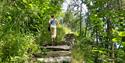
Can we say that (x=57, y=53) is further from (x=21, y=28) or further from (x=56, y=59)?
(x=21, y=28)

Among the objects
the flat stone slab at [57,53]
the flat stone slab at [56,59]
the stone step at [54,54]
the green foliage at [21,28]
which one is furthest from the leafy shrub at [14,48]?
the flat stone slab at [57,53]

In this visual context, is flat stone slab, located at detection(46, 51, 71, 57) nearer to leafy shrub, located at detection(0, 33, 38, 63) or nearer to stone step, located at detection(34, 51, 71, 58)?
stone step, located at detection(34, 51, 71, 58)

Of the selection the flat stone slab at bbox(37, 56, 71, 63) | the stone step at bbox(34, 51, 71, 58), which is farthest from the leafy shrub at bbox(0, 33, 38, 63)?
the stone step at bbox(34, 51, 71, 58)

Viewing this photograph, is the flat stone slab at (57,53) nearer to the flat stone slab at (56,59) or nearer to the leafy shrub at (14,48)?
the flat stone slab at (56,59)

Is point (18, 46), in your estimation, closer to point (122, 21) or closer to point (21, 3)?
point (21, 3)

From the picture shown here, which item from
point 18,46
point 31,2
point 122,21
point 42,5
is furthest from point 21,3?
point 122,21

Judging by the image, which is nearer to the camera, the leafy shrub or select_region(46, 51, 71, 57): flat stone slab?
the leafy shrub

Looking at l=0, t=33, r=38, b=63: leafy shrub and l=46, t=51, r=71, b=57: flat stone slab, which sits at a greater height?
l=0, t=33, r=38, b=63: leafy shrub

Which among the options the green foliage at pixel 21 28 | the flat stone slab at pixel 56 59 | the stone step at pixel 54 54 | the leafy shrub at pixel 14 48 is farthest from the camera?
the stone step at pixel 54 54

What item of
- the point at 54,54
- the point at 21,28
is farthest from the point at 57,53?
the point at 21,28

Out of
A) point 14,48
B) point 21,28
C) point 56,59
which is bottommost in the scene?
point 56,59

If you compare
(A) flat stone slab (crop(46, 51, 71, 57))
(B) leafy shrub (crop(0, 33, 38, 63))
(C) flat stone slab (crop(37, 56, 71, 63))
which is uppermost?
(B) leafy shrub (crop(0, 33, 38, 63))

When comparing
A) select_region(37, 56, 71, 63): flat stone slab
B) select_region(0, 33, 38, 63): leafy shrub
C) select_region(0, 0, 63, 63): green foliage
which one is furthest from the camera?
select_region(37, 56, 71, 63): flat stone slab

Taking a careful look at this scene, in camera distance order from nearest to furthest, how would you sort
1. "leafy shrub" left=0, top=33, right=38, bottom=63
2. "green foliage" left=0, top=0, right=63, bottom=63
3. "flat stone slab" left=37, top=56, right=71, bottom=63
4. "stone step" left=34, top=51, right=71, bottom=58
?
"leafy shrub" left=0, top=33, right=38, bottom=63 → "green foliage" left=0, top=0, right=63, bottom=63 → "flat stone slab" left=37, top=56, right=71, bottom=63 → "stone step" left=34, top=51, right=71, bottom=58
